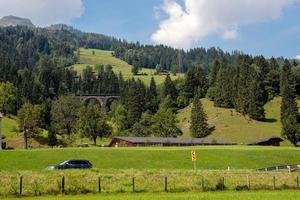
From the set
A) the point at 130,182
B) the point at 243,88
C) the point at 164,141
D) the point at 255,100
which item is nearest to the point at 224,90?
the point at 243,88

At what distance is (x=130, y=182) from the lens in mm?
44125

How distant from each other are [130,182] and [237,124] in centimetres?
11977

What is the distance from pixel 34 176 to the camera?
1711 inches

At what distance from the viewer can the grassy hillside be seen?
149000 millimetres

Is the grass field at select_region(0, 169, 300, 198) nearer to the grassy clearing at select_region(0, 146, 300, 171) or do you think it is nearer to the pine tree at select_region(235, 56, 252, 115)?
the grassy clearing at select_region(0, 146, 300, 171)

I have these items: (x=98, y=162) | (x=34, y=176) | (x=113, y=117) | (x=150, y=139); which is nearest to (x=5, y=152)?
(x=98, y=162)

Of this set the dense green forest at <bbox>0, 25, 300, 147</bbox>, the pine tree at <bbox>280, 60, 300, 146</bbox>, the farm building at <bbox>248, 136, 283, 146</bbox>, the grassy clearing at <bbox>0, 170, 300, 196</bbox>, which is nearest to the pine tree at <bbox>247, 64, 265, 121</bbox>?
the dense green forest at <bbox>0, 25, 300, 147</bbox>

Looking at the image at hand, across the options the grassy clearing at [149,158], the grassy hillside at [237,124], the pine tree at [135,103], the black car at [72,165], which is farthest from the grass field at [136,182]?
the pine tree at [135,103]

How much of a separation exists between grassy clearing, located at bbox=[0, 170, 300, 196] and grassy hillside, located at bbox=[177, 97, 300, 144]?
97562mm

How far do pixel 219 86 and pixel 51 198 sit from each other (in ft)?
496

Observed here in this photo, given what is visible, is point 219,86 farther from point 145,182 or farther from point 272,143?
point 145,182

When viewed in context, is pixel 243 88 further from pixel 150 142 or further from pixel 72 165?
pixel 72 165

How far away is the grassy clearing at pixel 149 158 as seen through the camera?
68812mm

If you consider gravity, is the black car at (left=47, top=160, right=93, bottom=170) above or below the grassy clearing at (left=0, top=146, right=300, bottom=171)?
above
